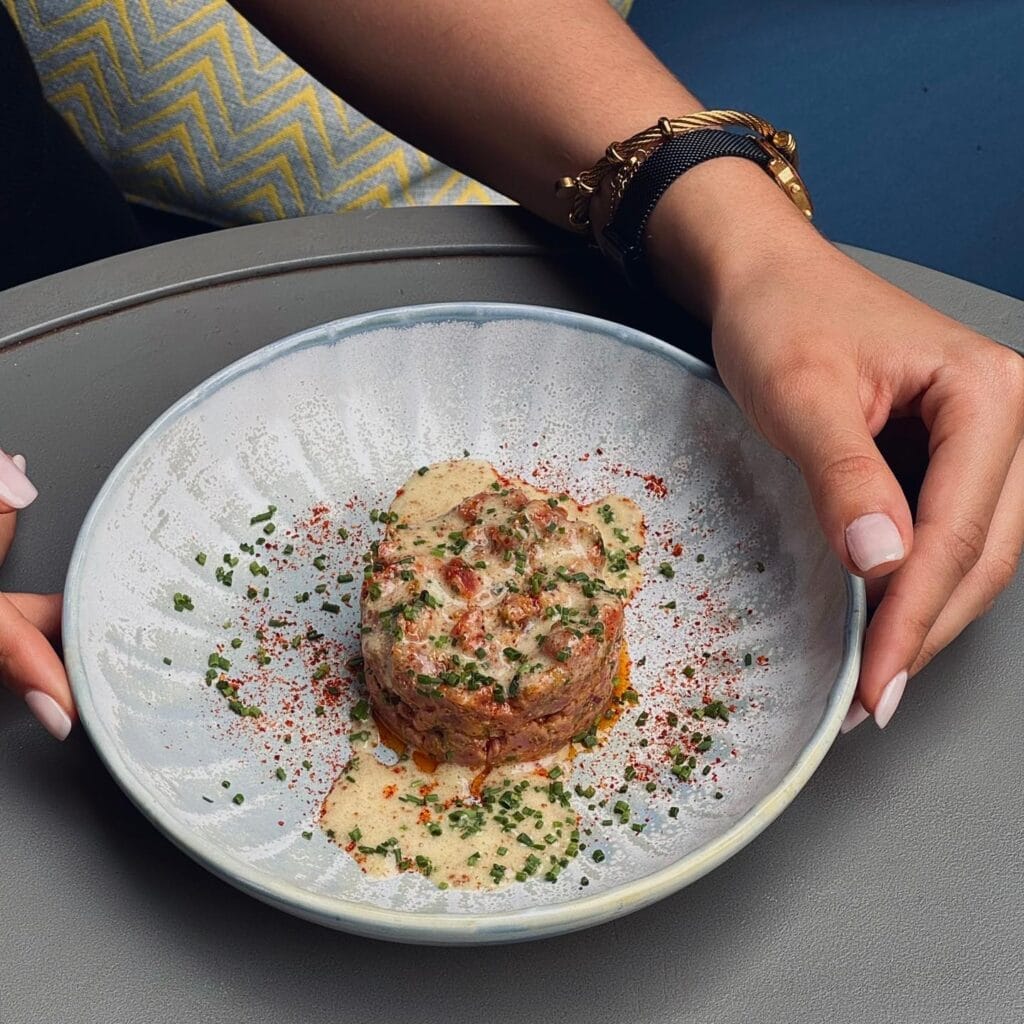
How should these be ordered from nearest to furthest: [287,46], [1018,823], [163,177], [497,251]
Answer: [1018,823]
[497,251]
[287,46]
[163,177]

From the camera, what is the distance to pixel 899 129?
2.56 meters

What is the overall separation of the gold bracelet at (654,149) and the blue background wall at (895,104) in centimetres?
96

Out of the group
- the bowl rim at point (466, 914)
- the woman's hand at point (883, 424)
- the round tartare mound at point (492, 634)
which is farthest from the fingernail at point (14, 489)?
the woman's hand at point (883, 424)

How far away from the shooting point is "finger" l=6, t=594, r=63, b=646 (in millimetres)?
1245

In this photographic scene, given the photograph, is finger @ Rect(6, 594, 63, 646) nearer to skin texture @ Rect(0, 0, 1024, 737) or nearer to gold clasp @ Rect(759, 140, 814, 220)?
skin texture @ Rect(0, 0, 1024, 737)

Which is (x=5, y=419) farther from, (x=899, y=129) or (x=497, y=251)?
(x=899, y=129)

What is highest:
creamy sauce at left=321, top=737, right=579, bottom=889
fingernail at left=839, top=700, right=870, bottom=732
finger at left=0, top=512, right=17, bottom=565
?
fingernail at left=839, top=700, right=870, bottom=732

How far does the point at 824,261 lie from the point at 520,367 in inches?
15.6

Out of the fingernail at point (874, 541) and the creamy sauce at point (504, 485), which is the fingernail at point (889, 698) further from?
the creamy sauce at point (504, 485)

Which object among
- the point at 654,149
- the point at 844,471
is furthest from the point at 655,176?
the point at 844,471

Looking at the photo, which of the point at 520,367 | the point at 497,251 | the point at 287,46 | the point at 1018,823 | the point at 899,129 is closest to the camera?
the point at 1018,823

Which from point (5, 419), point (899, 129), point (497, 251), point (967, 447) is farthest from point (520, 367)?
point (899, 129)

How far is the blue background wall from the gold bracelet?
37.6 inches

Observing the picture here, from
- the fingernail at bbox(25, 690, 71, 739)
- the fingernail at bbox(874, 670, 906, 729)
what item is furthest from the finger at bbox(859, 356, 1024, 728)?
the fingernail at bbox(25, 690, 71, 739)
